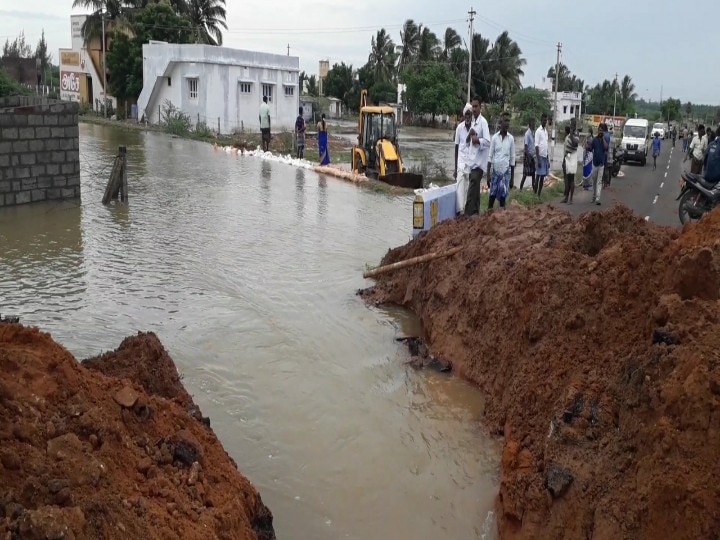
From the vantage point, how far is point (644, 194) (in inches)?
806

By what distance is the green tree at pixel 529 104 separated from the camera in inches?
2362

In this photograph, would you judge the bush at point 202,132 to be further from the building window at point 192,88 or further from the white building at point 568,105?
the white building at point 568,105

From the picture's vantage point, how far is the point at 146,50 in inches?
1650

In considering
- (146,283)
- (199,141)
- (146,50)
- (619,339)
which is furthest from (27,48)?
(619,339)

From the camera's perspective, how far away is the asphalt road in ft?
52.9

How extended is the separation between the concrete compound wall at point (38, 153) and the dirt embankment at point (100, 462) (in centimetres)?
1092

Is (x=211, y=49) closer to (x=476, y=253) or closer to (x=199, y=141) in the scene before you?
(x=199, y=141)

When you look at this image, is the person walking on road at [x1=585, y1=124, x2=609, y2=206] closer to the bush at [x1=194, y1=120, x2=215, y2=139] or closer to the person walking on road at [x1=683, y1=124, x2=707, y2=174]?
the person walking on road at [x1=683, y1=124, x2=707, y2=174]

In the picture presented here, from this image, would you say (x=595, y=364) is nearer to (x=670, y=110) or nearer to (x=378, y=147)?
(x=378, y=147)

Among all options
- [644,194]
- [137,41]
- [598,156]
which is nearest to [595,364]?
[598,156]

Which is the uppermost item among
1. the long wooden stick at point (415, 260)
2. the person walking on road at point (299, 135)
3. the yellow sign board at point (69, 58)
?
the yellow sign board at point (69, 58)

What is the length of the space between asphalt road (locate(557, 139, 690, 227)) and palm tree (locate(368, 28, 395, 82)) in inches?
1777

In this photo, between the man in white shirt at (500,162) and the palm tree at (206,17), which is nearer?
the man in white shirt at (500,162)

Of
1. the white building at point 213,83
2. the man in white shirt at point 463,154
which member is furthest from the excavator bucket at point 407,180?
the white building at point 213,83
